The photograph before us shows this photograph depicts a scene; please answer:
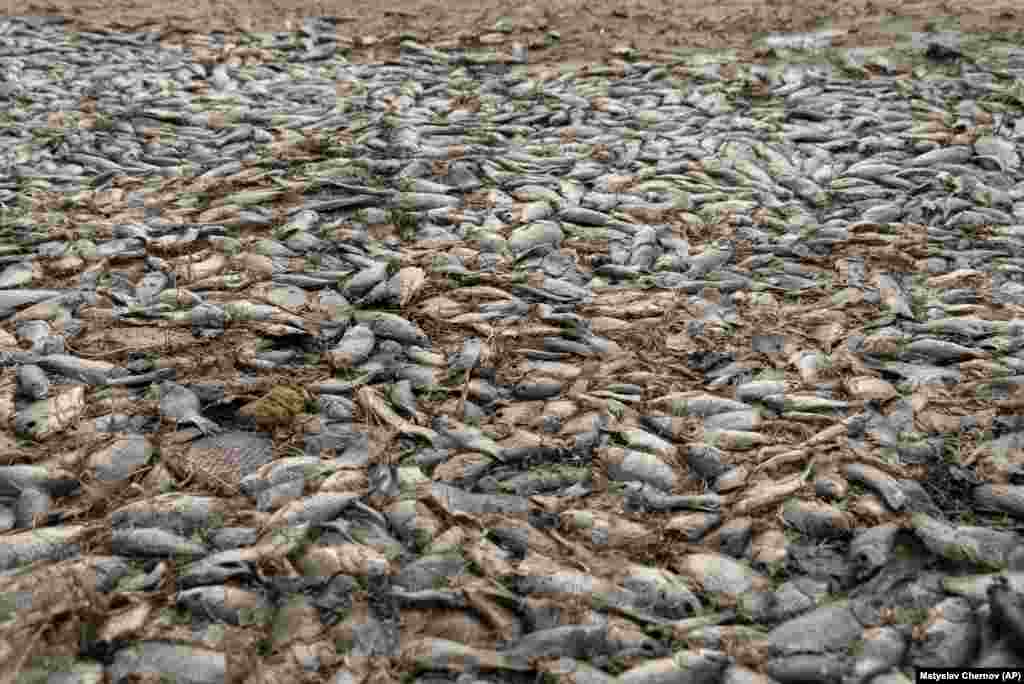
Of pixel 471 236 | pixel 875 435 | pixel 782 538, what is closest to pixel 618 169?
pixel 471 236

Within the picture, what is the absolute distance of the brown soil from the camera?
9320 mm

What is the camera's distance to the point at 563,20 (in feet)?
33.4

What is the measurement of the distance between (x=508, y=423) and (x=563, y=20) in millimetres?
7394

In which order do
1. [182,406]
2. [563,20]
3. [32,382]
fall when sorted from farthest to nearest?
[563,20], [32,382], [182,406]

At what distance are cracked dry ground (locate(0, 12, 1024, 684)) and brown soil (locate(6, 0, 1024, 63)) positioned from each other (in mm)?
3288

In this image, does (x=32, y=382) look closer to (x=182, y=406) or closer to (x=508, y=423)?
(x=182, y=406)

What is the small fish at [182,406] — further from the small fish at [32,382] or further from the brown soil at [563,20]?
the brown soil at [563,20]

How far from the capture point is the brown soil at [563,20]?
9.32 m

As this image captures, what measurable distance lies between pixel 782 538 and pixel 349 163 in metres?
4.23

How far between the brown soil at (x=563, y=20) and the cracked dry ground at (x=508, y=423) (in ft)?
10.8

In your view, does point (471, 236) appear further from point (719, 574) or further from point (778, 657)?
point (778, 657)

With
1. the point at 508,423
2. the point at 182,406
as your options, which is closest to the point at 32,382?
the point at 182,406

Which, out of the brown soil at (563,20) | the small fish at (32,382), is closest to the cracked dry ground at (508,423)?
the small fish at (32,382)

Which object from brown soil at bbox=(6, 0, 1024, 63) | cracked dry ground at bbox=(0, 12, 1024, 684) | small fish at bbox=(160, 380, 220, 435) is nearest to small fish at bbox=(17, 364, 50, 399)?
cracked dry ground at bbox=(0, 12, 1024, 684)
